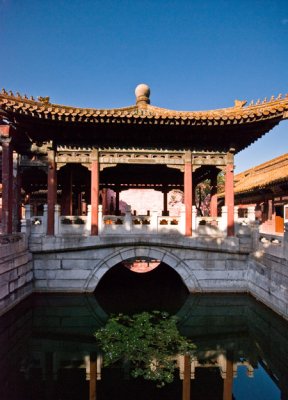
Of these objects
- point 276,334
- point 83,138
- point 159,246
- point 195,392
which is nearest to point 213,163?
point 159,246

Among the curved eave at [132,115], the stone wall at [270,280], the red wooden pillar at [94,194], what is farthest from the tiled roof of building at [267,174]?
the red wooden pillar at [94,194]

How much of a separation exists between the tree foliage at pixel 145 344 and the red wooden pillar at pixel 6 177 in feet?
15.8

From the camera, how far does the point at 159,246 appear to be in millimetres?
9523

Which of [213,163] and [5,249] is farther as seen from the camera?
[213,163]

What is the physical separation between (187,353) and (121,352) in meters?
1.59

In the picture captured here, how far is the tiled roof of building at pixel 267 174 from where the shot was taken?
45.9 feet

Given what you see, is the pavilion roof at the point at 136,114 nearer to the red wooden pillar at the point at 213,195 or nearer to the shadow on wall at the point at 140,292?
the red wooden pillar at the point at 213,195

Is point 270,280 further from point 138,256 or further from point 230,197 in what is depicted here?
point 138,256

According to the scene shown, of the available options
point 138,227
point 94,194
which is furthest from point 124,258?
point 94,194

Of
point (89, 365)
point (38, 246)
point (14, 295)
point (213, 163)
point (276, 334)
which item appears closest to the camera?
point (89, 365)

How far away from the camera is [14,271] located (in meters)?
8.07

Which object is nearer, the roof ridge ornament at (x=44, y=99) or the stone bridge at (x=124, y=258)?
the stone bridge at (x=124, y=258)

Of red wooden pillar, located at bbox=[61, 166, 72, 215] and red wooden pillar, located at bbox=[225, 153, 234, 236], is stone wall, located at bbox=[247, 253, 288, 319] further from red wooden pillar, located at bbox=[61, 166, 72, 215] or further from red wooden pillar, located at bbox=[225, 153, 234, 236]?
red wooden pillar, located at bbox=[61, 166, 72, 215]

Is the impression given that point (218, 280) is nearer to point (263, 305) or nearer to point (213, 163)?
point (263, 305)
